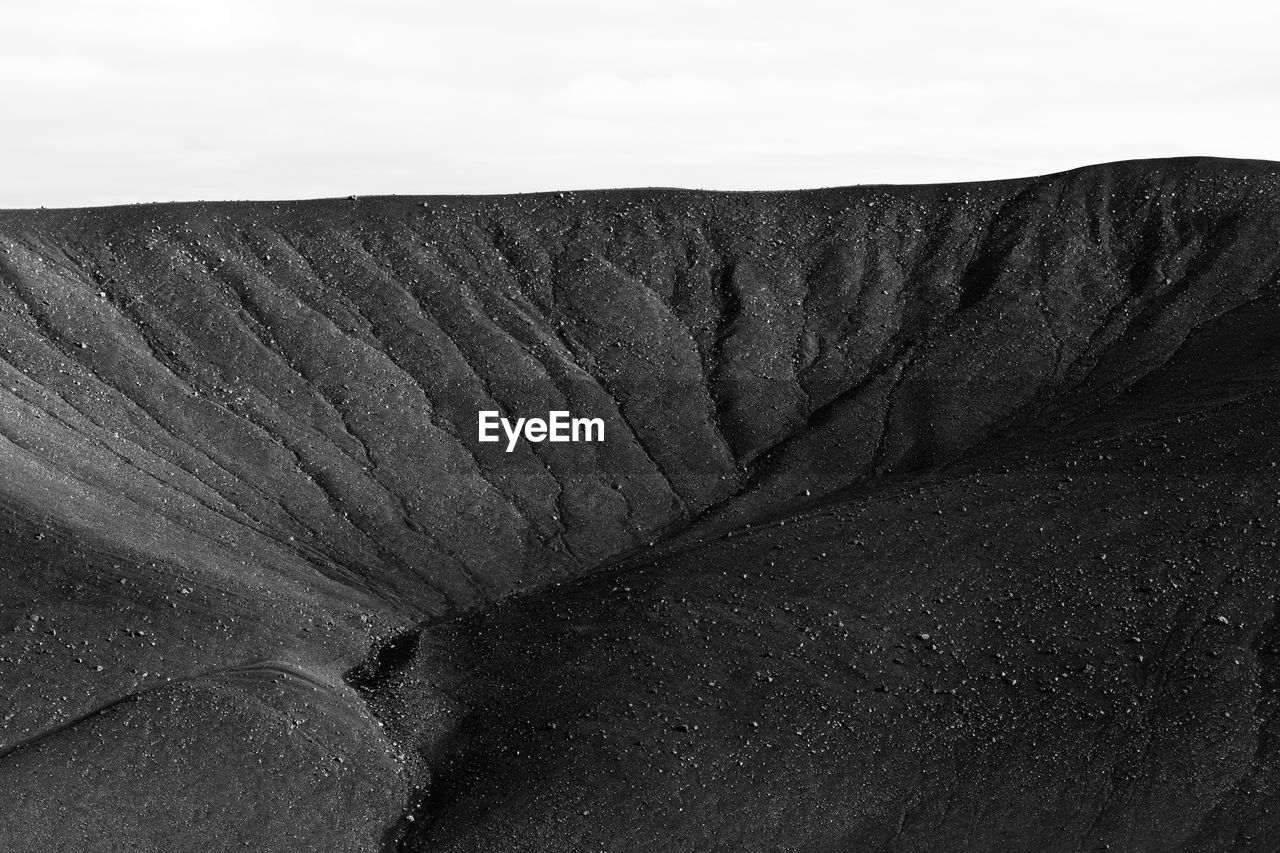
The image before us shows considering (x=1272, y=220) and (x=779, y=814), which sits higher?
(x=1272, y=220)

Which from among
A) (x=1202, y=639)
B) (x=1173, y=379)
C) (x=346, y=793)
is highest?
(x=1173, y=379)

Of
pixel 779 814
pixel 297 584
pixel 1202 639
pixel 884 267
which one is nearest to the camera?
pixel 779 814

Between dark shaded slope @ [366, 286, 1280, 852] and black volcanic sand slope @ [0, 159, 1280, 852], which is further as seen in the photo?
black volcanic sand slope @ [0, 159, 1280, 852]

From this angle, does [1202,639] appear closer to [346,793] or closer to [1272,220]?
[346,793]

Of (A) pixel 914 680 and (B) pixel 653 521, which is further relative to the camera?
(B) pixel 653 521

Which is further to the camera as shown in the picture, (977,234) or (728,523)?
(977,234)

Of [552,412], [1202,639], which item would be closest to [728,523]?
[552,412]

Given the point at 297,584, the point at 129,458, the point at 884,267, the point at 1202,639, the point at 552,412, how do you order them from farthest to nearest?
the point at 884,267
the point at 552,412
the point at 129,458
the point at 297,584
the point at 1202,639

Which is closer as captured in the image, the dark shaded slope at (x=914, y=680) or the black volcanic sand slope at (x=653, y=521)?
the dark shaded slope at (x=914, y=680)
